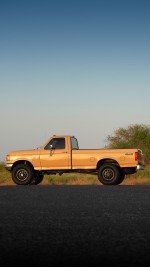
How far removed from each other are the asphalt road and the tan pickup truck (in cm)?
579

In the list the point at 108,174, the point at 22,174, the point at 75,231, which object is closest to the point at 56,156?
the point at 22,174

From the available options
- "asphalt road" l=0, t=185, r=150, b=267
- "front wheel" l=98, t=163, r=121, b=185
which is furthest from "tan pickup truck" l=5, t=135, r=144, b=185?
"asphalt road" l=0, t=185, r=150, b=267

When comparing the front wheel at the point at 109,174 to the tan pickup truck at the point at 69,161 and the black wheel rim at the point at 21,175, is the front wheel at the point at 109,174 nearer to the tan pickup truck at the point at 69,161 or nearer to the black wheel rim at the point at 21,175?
the tan pickup truck at the point at 69,161

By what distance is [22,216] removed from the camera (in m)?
10.5

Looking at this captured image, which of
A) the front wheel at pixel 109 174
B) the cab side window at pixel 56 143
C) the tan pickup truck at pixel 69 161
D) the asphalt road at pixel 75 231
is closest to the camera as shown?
the asphalt road at pixel 75 231

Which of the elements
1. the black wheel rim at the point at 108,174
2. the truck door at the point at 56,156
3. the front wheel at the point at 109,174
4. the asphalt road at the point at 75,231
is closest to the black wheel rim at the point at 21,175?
the truck door at the point at 56,156

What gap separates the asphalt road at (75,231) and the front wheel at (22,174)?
20.7ft

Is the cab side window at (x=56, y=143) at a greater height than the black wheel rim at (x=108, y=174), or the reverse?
the cab side window at (x=56, y=143)

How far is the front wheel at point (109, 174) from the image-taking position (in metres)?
20.2

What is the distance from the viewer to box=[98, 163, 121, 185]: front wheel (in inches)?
795

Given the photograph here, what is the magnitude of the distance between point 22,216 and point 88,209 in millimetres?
1894

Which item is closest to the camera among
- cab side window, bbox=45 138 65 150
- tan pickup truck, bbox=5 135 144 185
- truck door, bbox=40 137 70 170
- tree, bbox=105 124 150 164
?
tan pickup truck, bbox=5 135 144 185

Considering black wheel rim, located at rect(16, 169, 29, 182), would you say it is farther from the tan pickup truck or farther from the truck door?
the truck door

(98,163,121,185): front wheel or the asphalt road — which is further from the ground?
(98,163,121,185): front wheel
